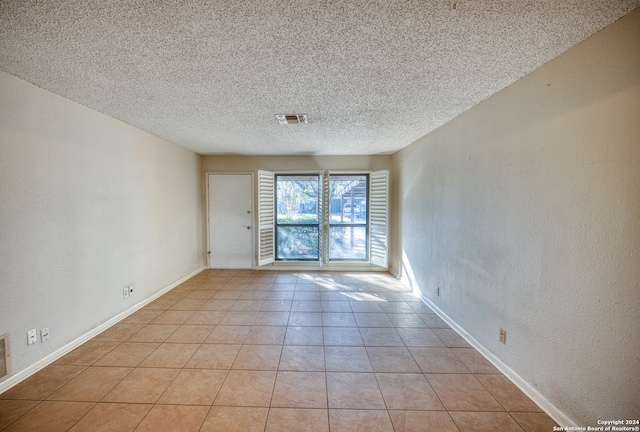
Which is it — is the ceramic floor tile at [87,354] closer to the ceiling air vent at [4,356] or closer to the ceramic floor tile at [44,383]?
the ceramic floor tile at [44,383]

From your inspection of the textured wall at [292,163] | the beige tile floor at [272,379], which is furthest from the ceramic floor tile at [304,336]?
the textured wall at [292,163]

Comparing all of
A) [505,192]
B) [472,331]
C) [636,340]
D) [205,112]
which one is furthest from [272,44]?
[472,331]

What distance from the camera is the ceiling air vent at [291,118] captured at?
2613 mm

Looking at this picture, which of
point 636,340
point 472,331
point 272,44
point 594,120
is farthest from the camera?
point 472,331

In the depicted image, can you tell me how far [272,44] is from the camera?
4.81 feet

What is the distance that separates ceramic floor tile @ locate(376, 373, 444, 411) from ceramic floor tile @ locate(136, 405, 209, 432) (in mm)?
1227

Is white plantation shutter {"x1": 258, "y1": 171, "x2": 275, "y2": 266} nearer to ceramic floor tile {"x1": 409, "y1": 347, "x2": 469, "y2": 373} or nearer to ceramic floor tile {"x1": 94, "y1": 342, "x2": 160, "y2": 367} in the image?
ceramic floor tile {"x1": 94, "y1": 342, "x2": 160, "y2": 367}

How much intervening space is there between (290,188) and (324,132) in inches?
80.5

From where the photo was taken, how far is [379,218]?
15.5ft

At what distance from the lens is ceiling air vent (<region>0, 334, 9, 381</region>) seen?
177 centimetres

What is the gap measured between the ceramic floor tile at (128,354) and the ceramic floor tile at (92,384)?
0.06 meters

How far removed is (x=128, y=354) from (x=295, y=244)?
323 cm

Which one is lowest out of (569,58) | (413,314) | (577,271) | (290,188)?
(413,314)

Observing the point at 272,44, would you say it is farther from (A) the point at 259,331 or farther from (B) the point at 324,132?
(A) the point at 259,331
